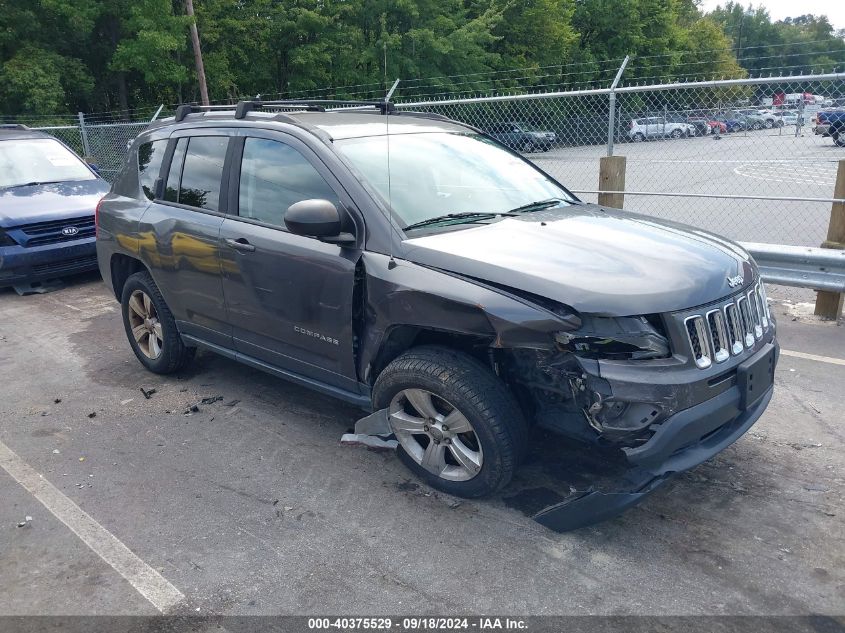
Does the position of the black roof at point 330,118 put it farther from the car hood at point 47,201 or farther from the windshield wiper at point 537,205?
the car hood at point 47,201

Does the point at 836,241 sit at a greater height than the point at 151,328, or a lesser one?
greater

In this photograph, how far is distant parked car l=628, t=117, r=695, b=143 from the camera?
9.21 meters

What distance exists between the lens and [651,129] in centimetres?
928

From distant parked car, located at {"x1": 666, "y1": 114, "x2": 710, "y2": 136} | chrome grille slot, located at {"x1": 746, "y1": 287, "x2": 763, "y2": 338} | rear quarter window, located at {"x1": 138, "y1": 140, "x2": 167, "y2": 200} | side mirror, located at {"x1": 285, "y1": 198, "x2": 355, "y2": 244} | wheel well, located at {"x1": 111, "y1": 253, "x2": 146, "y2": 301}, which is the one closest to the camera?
chrome grille slot, located at {"x1": 746, "y1": 287, "x2": 763, "y2": 338}

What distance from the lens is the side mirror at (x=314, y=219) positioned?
133 inches

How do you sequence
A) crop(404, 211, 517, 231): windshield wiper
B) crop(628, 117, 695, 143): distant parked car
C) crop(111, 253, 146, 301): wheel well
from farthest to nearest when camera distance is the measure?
crop(628, 117, 695, 143): distant parked car, crop(111, 253, 146, 301): wheel well, crop(404, 211, 517, 231): windshield wiper

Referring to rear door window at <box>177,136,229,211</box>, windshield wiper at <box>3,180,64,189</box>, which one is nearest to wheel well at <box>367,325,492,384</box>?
rear door window at <box>177,136,229,211</box>

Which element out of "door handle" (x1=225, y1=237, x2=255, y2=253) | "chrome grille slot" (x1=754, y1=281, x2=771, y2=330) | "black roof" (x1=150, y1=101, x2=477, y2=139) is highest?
"black roof" (x1=150, y1=101, x2=477, y2=139)

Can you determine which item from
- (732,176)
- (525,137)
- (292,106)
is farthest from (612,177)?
(732,176)

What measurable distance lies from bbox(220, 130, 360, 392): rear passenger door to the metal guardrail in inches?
157

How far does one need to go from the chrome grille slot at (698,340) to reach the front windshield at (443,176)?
1.33 metres

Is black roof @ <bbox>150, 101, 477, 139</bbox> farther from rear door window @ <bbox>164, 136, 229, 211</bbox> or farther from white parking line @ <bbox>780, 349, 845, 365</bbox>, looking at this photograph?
white parking line @ <bbox>780, 349, 845, 365</bbox>

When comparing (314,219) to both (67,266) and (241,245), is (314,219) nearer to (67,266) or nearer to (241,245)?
(241,245)

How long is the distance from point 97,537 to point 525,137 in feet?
27.1
